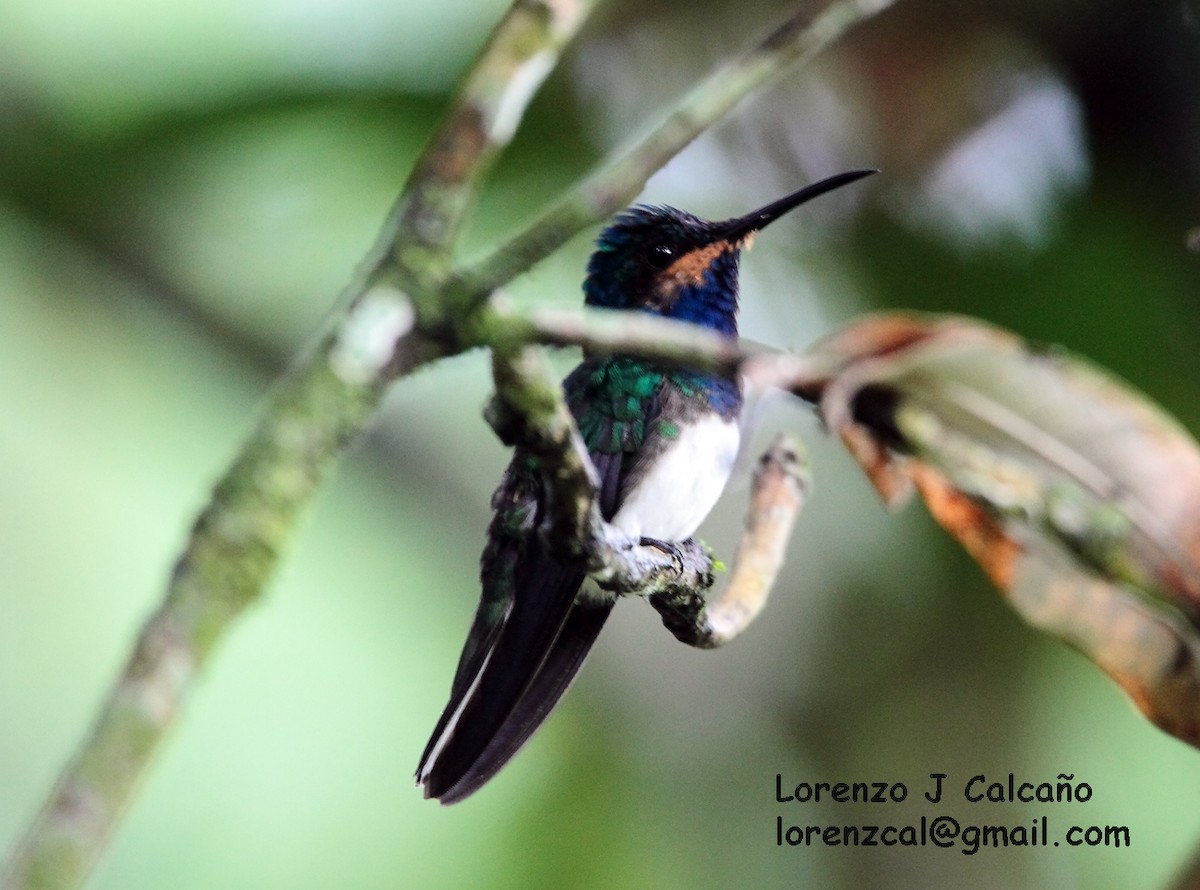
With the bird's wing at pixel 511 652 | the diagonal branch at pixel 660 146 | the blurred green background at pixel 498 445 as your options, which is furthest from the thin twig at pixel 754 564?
the blurred green background at pixel 498 445

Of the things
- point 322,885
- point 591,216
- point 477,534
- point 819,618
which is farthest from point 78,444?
point 591,216

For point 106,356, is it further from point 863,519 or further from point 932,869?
point 932,869

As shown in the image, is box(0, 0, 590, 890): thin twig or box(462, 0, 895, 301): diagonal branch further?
box(462, 0, 895, 301): diagonal branch

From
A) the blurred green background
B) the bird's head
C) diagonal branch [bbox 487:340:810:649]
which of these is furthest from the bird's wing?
the blurred green background

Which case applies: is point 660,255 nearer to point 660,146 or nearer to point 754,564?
point 754,564

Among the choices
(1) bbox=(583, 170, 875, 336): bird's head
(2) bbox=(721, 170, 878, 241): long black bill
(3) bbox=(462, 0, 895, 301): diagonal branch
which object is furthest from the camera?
(1) bbox=(583, 170, 875, 336): bird's head

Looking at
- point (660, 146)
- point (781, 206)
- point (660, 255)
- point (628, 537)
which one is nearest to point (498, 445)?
point (660, 255)

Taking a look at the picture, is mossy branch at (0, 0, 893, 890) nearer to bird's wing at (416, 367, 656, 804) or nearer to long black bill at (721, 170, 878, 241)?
bird's wing at (416, 367, 656, 804)
